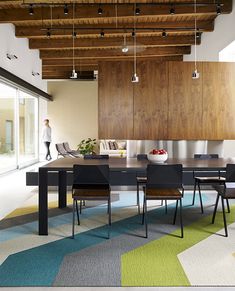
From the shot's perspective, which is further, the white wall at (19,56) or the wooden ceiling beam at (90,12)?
the white wall at (19,56)

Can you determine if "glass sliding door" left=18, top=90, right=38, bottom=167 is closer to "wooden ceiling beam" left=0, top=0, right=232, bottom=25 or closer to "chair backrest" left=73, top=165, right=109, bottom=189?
"wooden ceiling beam" left=0, top=0, right=232, bottom=25

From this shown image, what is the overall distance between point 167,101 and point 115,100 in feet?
3.19

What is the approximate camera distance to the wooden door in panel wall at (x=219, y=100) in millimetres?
6621

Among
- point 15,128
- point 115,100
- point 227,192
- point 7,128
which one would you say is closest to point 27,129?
point 15,128

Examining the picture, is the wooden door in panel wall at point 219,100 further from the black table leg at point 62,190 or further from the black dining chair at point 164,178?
the black dining chair at point 164,178

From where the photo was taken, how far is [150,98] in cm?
669

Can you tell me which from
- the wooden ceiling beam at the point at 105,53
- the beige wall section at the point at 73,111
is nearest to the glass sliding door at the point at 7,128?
the wooden ceiling beam at the point at 105,53

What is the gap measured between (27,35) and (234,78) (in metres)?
5.13

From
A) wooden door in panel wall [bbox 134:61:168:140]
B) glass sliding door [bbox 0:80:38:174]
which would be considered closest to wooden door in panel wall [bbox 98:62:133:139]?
wooden door in panel wall [bbox 134:61:168:140]

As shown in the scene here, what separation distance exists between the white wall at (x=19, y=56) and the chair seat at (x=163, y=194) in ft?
17.5

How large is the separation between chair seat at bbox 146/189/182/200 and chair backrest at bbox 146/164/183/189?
0.12 meters

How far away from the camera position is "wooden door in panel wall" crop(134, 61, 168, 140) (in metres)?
6.67

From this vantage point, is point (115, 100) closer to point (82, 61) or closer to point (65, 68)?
point (82, 61)

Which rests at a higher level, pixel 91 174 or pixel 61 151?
pixel 91 174
